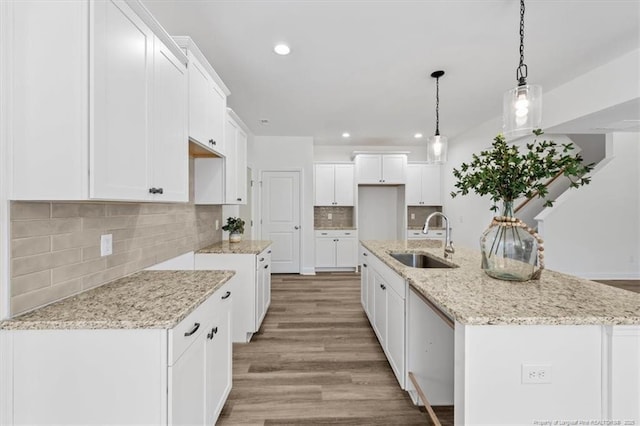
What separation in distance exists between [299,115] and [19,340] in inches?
157

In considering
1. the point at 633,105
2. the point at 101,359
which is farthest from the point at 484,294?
the point at 633,105

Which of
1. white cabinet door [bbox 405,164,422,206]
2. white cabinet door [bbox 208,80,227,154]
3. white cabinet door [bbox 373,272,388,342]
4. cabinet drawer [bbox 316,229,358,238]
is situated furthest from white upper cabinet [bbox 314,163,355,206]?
white cabinet door [bbox 208,80,227,154]

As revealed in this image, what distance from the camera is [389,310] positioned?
2.33m

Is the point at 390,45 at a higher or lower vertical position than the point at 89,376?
higher

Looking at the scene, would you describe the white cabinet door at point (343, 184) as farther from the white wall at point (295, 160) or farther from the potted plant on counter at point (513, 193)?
the potted plant on counter at point (513, 193)

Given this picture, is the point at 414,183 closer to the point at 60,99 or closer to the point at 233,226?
the point at 233,226

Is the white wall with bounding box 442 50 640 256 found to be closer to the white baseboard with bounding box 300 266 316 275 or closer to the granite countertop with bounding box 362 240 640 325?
the granite countertop with bounding box 362 240 640 325

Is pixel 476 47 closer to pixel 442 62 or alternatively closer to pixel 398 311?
pixel 442 62

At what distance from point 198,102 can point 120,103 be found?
92 centimetres

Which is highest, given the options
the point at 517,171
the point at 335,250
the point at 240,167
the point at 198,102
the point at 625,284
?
the point at 198,102

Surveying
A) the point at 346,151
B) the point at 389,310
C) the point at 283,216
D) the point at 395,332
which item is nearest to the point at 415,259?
the point at 389,310

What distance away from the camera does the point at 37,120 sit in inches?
42.7

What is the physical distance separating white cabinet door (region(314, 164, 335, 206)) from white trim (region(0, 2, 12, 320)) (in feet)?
16.9

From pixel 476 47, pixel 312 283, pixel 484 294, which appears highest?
pixel 476 47
